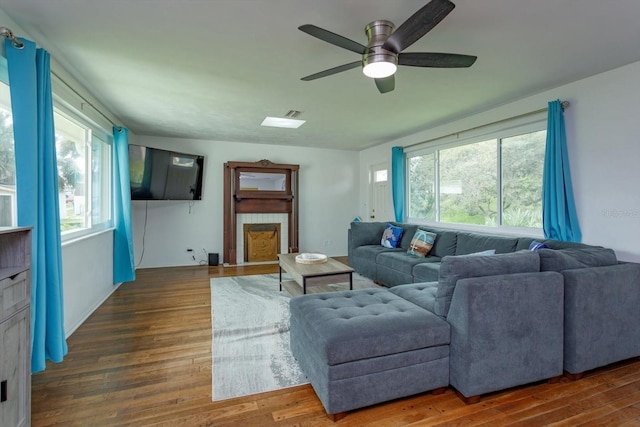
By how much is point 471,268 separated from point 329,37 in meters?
1.63

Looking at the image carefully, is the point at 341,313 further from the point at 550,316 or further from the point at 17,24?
the point at 17,24

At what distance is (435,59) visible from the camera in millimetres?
2096

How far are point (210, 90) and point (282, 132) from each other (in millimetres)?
2113

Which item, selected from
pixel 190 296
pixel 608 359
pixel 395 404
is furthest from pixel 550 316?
pixel 190 296

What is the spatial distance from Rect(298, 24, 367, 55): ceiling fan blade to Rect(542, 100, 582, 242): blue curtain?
2.40 m

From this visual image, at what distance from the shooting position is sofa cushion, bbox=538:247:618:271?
219cm

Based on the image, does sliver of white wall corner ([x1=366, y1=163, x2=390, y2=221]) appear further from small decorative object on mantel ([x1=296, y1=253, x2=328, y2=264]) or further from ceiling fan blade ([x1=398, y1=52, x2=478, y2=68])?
ceiling fan blade ([x1=398, y1=52, x2=478, y2=68])

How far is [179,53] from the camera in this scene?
2496 millimetres

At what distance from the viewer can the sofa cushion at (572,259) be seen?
2.19 m

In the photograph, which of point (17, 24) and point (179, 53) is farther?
point (179, 53)

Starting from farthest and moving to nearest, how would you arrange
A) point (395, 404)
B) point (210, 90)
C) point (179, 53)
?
point (210, 90) → point (179, 53) → point (395, 404)

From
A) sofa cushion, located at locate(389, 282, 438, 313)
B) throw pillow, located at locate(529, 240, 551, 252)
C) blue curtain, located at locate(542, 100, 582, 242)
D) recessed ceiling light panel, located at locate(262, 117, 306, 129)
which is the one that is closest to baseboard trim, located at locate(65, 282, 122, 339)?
sofa cushion, located at locate(389, 282, 438, 313)

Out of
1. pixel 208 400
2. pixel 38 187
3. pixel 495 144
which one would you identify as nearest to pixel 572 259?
pixel 495 144

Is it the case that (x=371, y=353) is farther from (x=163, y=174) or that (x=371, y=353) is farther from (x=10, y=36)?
(x=163, y=174)
